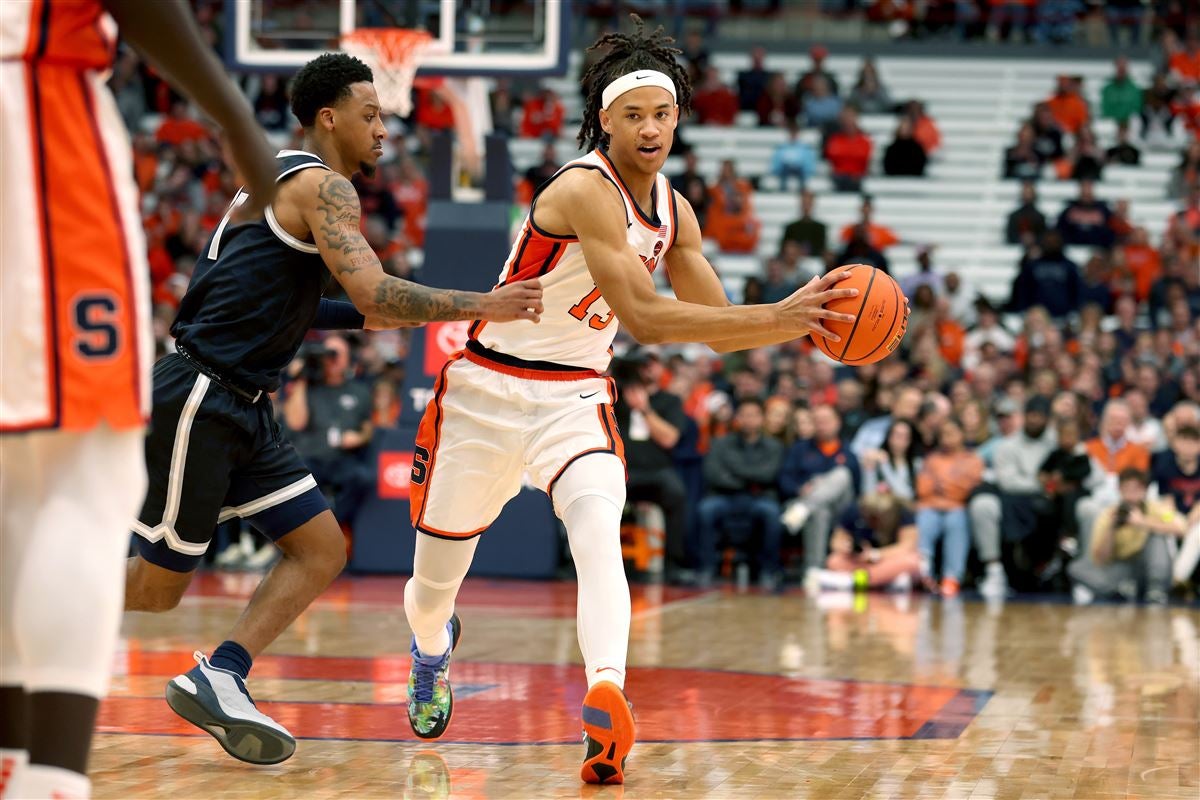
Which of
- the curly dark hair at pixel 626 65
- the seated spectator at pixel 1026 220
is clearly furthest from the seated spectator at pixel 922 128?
the curly dark hair at pixel 626 65

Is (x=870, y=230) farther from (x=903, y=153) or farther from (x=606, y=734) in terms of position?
(x=606, y=734)

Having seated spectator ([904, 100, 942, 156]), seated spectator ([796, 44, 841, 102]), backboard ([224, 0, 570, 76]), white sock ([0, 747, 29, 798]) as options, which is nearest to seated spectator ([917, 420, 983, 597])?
backboard ([224, 0, 570, 76])

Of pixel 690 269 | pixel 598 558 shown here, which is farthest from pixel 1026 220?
pixel 598 558

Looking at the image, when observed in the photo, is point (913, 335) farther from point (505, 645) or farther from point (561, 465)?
point (561, 465)

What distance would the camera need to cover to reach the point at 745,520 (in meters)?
13.1

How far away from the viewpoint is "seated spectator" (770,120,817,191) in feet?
66.6

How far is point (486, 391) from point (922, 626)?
5428 mm

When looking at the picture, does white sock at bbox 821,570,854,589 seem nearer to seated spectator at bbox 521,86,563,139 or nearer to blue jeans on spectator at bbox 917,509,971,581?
blue jeans on spectator at bbox 917,509,971,581

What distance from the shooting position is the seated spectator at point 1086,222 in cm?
1850

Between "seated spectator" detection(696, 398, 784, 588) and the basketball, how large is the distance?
8036 mm

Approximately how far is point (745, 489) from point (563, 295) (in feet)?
26.6

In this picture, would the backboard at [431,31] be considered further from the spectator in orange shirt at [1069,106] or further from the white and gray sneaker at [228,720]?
the spectator in orange shirt at [1069,106]

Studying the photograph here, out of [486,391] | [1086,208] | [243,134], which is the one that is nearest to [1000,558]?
[1086,208]

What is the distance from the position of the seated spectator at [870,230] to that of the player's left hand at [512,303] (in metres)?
13.9
